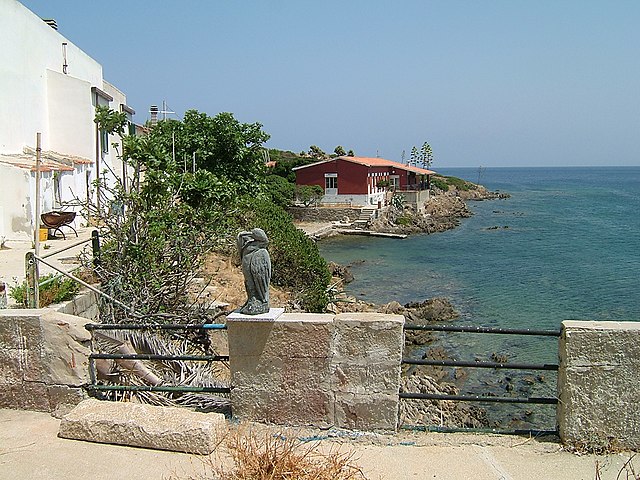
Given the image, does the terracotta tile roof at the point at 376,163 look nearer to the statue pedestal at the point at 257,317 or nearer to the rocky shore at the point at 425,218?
the rocky shore at the point at 425,218

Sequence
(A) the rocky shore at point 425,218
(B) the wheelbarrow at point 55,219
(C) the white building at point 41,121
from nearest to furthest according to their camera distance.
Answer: (B) the wheelbarrow at point 55,219
(C) the white building at point 41,121
(A) the rocky shore at point 425,218

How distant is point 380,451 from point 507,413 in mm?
10264

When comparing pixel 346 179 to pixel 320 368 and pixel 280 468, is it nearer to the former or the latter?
pixel 320 368

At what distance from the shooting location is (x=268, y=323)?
5.37 m

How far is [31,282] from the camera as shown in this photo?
848 centimetres

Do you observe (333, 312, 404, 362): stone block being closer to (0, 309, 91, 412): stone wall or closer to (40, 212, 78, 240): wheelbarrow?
(0, 309, 91, 412): stone wall

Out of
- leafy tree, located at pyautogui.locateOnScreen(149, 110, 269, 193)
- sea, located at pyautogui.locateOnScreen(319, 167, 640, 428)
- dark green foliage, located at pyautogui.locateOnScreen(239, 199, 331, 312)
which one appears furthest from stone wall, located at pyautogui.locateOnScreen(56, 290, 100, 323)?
leafy tree, located at pyautogui.locateOnScreen(149, 110, 269, 193)

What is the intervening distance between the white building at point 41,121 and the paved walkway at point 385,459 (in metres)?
13.0

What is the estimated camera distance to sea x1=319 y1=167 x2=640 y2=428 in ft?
68.0

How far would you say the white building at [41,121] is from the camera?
58.0 feet

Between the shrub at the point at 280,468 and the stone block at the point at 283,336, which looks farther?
the stone block at the point at 283,336

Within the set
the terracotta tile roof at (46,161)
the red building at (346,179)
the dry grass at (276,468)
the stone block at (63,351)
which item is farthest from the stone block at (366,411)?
the red building at (346,179)

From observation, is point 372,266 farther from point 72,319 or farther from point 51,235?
point 72,319

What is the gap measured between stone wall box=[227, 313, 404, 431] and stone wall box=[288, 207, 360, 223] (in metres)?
45.5
